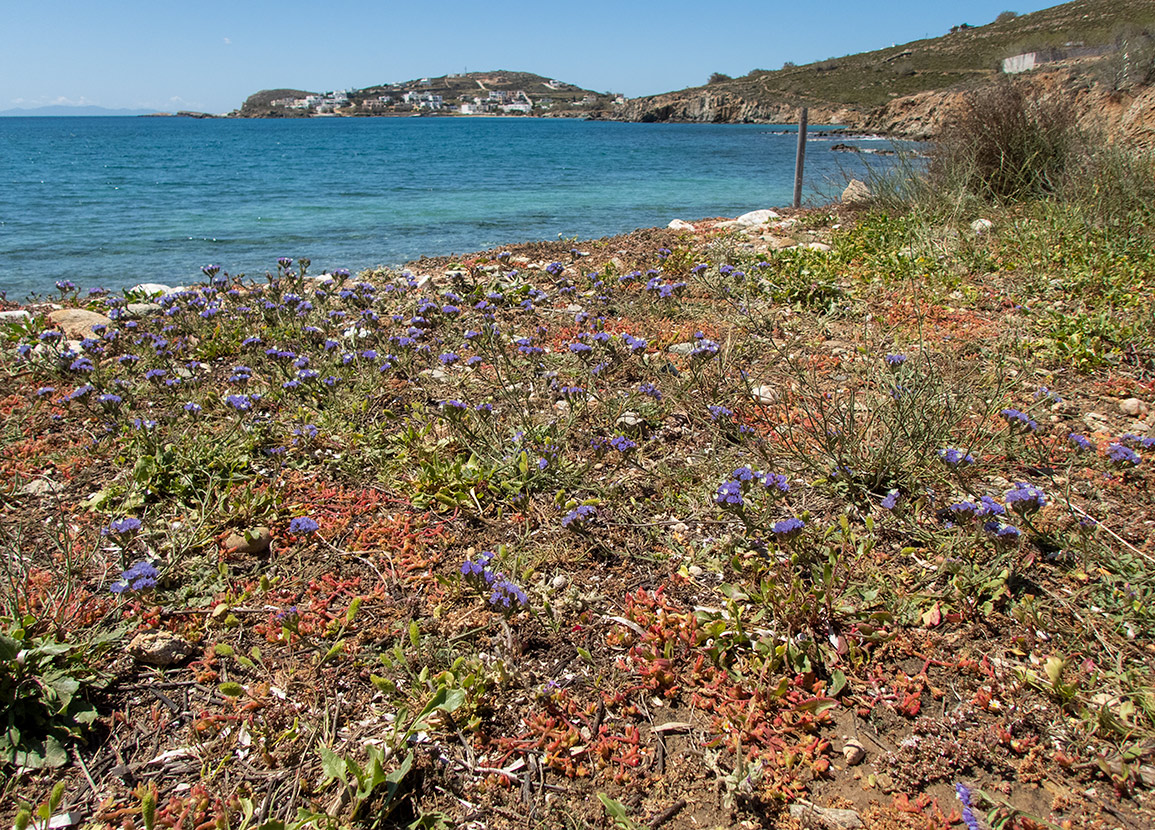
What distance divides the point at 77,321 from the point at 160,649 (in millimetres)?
5263

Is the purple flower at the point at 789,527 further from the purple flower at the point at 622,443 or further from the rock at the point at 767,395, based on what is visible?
the rock at the point at 767,395

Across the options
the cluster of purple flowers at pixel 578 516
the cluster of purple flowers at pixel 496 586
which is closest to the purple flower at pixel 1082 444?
the cluster of purple flowers at pixel 578 516

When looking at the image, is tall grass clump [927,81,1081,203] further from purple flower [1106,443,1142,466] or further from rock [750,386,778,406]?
purple flower [1106,443,1142,466]

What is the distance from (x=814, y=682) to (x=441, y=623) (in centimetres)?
140

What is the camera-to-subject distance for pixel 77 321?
6.08m

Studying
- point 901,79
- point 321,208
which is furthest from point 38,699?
point 901,79

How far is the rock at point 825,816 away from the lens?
Answer: 5.90ft

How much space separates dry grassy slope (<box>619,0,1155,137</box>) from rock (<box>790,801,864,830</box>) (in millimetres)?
10856

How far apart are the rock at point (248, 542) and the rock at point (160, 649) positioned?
1.74 ft

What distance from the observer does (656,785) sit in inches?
76.5

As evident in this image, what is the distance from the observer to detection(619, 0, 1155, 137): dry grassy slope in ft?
127

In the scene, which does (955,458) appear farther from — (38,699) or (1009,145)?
(1009,145)

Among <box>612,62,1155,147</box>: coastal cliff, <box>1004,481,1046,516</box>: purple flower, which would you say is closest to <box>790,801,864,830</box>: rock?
<box>1004,481,1046,516</box>: purple flower

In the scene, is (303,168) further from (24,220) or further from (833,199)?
(833,199)
